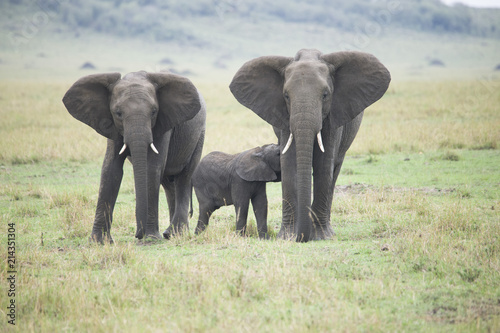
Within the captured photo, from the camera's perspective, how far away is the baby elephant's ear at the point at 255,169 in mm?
8500

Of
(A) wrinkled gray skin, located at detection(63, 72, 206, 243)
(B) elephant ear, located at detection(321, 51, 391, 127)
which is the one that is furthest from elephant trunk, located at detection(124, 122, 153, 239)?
(B) elephant ear, located at detection(321, 51, 391, 127)

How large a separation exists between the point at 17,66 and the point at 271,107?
233ft

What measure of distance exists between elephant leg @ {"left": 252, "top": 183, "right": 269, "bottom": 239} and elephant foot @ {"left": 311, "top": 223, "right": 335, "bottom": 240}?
0.73 metres

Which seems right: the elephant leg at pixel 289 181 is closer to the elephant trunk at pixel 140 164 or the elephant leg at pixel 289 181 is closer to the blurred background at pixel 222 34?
the elephant trunk at pixel 140 164

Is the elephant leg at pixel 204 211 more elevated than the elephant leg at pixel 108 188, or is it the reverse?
the elephant leg at pixel 108 188

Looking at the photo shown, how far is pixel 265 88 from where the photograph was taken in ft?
26.7

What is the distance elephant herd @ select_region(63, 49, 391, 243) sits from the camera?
7355 millimetres

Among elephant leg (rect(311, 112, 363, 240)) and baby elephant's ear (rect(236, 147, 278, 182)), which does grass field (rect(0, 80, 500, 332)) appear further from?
baby elephant's ear (rect(236, 147, 278, 182))

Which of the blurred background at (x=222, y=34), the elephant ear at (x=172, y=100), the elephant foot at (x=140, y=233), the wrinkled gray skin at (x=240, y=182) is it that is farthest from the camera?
the blurred background at (x=222, y=34)

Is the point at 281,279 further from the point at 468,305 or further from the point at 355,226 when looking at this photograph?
the point at 355,226

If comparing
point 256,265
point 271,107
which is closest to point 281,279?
point 256,265

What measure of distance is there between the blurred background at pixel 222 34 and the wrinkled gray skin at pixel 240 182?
190ft

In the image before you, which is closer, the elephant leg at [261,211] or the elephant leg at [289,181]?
the elephant leg at [289,181]

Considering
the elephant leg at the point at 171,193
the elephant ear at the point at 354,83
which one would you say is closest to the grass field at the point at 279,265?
the elephant leg at the point at 171,193
